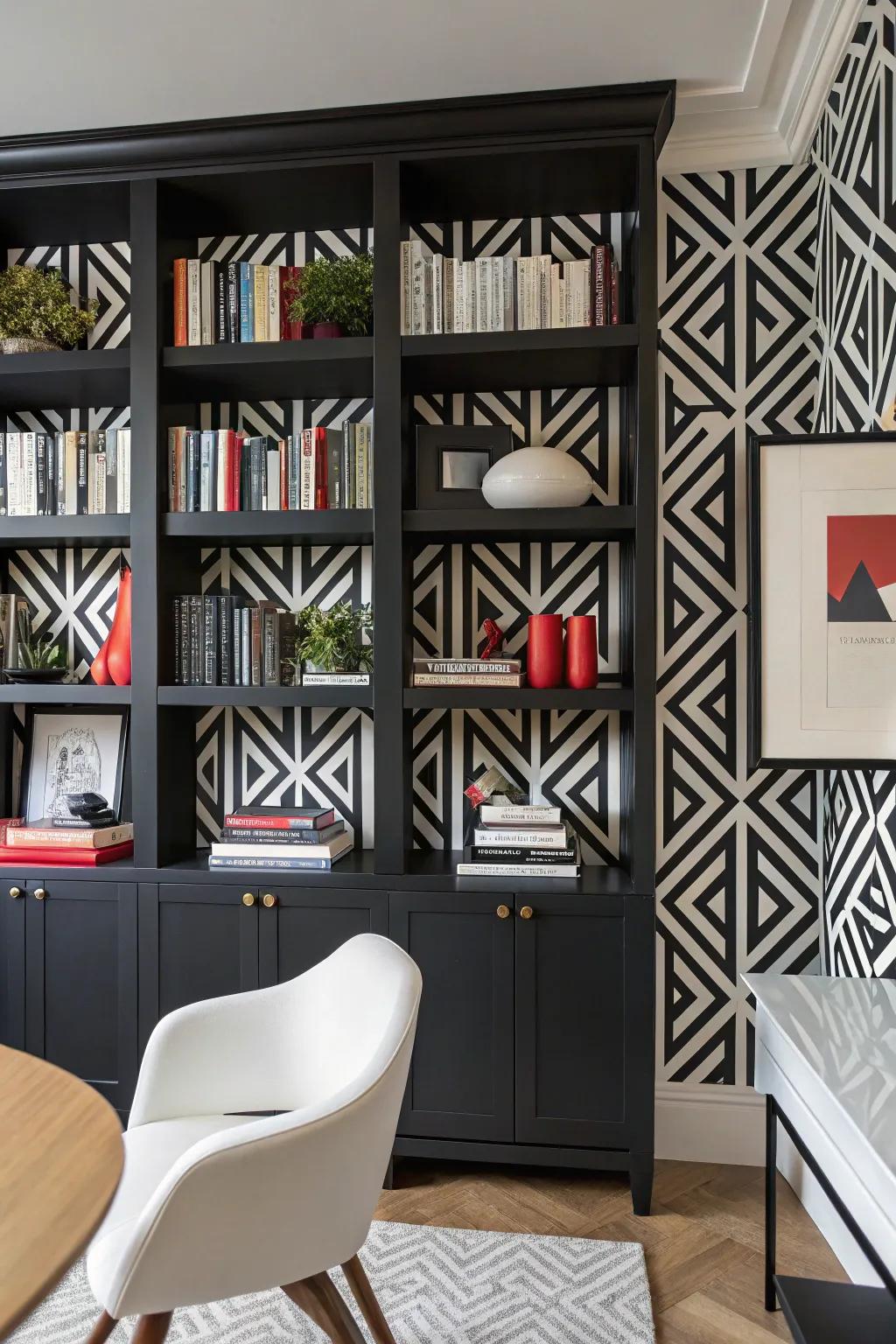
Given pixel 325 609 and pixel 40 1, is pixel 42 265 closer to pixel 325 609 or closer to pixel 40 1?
pixel 40 1

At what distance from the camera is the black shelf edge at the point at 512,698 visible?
226 cm

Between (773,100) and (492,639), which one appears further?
(492,639)

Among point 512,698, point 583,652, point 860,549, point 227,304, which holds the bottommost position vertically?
point 512,698

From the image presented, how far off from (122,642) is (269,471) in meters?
0.64

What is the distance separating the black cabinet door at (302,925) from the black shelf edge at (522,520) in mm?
962

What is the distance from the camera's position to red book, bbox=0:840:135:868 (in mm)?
2445

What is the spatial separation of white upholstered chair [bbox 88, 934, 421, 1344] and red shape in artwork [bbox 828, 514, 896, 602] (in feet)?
4.37

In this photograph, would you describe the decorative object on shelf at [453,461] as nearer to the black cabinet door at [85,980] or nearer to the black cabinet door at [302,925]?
the black cabinet door at [302,925]

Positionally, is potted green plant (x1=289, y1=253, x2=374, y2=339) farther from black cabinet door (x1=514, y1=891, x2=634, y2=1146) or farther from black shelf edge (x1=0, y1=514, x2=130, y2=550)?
black cabinet door (x1=514, y1=891, x2=634, y2=1146)

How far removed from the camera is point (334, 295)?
7.91 feet

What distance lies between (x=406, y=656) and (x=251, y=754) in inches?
26.1

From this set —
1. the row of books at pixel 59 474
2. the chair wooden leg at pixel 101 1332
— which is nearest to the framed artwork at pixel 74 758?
the row of books at pixel 59 474

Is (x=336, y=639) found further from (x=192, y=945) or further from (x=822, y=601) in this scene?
(x=822, y=601)

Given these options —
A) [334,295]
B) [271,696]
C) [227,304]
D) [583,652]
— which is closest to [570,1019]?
[583,652]
